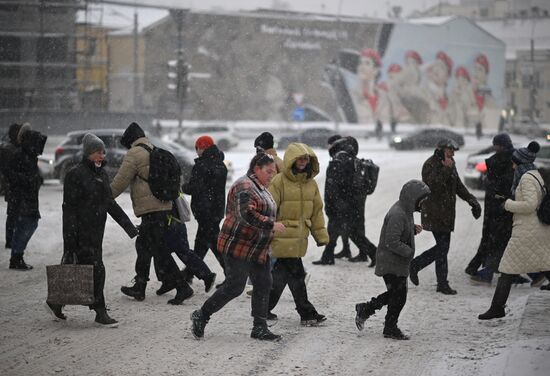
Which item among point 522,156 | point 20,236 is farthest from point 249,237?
point 20,236

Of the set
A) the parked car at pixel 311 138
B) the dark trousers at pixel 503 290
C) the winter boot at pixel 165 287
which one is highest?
the dark trousers at pixel 503 290

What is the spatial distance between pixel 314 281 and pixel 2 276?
3741mm

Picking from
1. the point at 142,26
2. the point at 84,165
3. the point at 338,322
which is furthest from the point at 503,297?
the point at 142,26

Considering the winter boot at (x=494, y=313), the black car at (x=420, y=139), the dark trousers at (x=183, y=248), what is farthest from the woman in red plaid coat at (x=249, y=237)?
the black car at (x=420, y=139)

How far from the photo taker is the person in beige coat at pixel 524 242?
8.64 metres

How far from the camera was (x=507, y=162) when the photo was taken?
36.0 ft

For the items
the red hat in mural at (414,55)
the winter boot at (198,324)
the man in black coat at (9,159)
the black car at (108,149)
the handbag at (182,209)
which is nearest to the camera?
the winter boot at (198,324)

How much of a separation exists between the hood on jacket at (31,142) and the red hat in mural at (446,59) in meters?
64.5

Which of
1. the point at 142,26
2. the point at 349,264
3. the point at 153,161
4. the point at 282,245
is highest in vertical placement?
the point at 142,26

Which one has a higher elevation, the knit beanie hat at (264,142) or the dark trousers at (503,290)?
the knit beanie hat at (264,142)

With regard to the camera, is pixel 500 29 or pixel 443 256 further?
pixel 500 29

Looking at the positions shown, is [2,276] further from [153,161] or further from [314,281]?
[314,281]

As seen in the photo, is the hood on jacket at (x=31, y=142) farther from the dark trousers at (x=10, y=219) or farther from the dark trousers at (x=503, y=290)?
the dark trousers at (x=503, y=290)

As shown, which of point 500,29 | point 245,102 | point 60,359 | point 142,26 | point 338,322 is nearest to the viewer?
point 60,359
